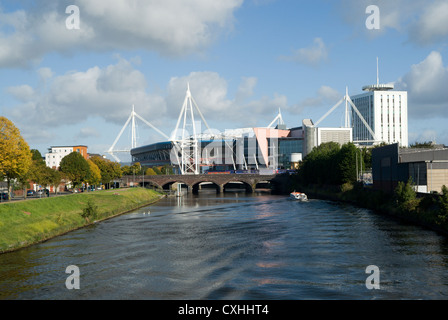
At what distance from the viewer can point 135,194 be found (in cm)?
11038

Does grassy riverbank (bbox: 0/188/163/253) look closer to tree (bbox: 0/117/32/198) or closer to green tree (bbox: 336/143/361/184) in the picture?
tree (bbox: 0/117/32/198)

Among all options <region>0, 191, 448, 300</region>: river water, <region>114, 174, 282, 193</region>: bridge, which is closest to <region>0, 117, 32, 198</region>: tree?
<region>0, 191, 448, 300</region>: river water

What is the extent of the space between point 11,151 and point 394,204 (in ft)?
188

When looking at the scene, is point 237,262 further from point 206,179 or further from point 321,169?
point 206,179

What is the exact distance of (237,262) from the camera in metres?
37.9

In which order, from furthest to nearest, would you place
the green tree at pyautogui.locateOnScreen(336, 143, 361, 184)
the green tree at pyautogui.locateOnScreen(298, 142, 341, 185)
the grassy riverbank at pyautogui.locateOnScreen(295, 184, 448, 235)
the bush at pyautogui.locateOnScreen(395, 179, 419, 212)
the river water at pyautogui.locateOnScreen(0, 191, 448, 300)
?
1. the green tree at pyautogui.locateOnScreen(298, 142, 341, 185)
2. the green tree at pyautogui.locateOnScreen(336, 143, 361, 184)
3. the bush at pyautogui.locateOnScreen(395, 179, 419, 212)
4. the grassy riverbank at pyautogui.locateOnScreen(295, 184, 448, 235)
5. the river water at pyautogui.locateOnScreen(0, 191, 448, 300)

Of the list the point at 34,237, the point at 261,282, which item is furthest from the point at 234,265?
the point at 34,237

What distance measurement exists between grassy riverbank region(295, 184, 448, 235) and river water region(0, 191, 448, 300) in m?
1.92

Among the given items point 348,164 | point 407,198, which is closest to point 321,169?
point 348,164

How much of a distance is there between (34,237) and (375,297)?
3626 centimetres

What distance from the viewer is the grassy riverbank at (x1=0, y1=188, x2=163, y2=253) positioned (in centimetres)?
4525

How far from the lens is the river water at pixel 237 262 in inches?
1160

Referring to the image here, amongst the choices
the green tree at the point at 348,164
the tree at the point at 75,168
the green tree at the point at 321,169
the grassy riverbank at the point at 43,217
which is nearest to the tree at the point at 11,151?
the grassy riverbank at the point at 43,217
